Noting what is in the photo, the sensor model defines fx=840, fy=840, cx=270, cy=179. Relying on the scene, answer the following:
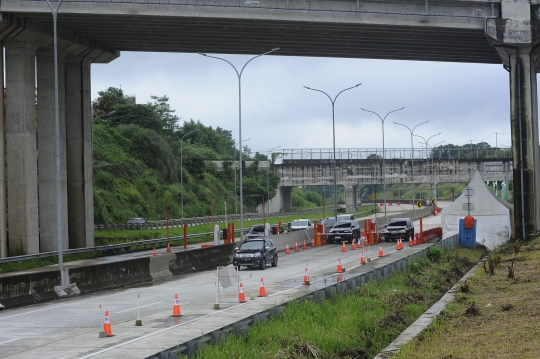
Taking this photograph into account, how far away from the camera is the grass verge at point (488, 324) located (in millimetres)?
14234

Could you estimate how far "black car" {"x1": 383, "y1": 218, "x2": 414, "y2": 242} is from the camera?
2221 inches

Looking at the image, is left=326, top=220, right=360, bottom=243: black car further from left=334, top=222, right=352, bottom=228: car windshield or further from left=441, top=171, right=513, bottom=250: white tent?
left=441, top=171, right=513, bottom=250: white tent

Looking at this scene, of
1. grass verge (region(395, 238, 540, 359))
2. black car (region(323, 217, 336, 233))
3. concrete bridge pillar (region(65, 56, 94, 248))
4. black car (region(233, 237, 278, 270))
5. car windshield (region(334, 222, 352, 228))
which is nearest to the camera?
grass verge (region(395, 238, 540, 359))

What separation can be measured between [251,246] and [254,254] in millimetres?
796

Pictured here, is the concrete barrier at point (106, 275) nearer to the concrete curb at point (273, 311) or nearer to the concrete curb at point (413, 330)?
the concrete curb at point (273, 311)

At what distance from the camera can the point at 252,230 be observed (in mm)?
57188

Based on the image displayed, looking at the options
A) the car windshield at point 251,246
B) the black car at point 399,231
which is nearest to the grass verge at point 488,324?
the car windshield at point 251,246

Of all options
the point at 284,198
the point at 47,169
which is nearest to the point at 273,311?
the point at 47,169

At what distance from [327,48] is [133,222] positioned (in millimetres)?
28777

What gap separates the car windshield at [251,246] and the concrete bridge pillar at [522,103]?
18182 mm

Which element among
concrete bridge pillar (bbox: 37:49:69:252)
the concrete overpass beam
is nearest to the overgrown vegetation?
the concrete overpass beam

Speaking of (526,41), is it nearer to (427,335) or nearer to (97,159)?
(427,335)

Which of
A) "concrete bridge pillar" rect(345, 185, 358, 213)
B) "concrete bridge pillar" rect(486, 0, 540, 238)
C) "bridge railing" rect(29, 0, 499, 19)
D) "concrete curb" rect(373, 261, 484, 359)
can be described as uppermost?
"bridge railing" rect(29, 0, 499, 19)

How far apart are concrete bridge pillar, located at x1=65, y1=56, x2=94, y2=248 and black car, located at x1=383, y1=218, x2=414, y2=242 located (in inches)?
780
